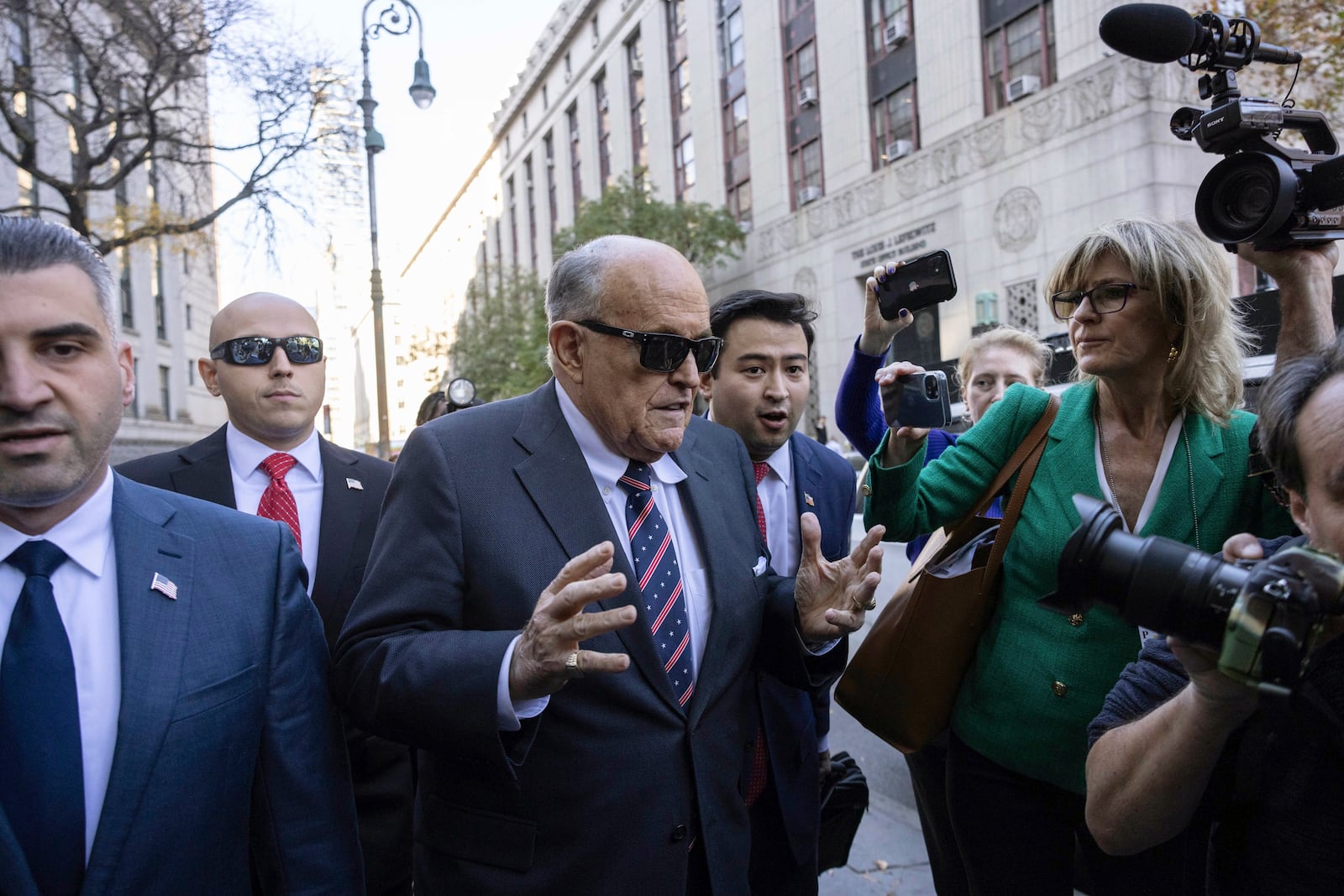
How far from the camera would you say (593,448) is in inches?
87.3

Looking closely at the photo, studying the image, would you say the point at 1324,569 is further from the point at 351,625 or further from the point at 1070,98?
the point at 1070,98

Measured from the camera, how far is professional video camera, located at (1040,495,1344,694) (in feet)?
3.44

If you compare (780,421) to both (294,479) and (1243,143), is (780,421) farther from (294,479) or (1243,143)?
(294,479)

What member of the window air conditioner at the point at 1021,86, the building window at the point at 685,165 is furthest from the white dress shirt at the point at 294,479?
the building window at the point at 685,165

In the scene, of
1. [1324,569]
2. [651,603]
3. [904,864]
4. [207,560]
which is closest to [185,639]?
[207,560]

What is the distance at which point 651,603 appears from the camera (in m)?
2.08

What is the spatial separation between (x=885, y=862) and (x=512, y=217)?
171ft

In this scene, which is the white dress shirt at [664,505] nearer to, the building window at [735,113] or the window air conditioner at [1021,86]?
the window air conditioner at [1021,86]

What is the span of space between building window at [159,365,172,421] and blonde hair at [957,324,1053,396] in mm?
31239

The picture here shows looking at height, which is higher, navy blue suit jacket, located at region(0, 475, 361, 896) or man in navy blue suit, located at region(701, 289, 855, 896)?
man in navy blue suit, located at region(701, 289, 855, 896)

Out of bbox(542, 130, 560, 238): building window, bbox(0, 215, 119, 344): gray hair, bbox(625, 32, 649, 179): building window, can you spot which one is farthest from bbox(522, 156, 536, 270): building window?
bbox(0, 215, 119, 344): gray hair

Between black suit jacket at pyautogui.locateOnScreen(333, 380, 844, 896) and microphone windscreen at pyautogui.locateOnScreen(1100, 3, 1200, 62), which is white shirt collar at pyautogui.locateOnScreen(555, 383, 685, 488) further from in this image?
microphone windscreen at pyautogui.locateOnScreen(1100, 3, 1200, 62)

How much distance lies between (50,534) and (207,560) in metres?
0.26

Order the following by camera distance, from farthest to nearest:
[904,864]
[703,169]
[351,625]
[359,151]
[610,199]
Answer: [703,169], [610,199], [359,151], [904,864], [351,625]
